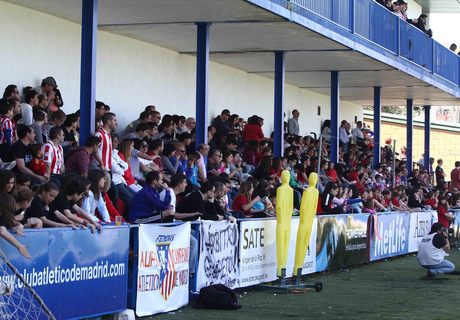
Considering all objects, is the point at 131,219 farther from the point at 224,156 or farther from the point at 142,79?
the point at 142,79

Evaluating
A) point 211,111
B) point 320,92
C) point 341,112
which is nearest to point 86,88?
point 211,111

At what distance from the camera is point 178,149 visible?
1922 centimetres

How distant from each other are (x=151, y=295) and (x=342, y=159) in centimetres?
1878

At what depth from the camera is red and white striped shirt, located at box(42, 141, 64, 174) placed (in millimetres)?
14523

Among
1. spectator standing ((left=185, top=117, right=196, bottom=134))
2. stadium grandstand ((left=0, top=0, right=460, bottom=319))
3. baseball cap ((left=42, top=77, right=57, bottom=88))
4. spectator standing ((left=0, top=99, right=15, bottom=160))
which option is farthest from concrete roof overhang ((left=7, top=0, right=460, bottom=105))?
spectator standing ((left=0, top=99, right=15, bottom=160))

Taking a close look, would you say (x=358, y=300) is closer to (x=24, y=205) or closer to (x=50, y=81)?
(x=50, y=81)

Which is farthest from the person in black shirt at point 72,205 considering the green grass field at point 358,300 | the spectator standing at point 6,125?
the spectator standing at point 6,125

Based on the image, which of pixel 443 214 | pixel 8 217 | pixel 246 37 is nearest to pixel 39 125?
pixel 8 217

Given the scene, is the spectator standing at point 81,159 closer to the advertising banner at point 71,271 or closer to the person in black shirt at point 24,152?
the person in black shirt at point 24,152

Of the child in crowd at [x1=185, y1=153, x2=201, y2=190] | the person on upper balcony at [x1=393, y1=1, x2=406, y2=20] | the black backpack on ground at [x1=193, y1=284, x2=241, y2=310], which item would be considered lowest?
the black backpack on ground at [x1=193, y1=284, x2=241, y2=310]

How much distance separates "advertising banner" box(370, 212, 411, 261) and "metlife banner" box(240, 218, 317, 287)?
6.08 m

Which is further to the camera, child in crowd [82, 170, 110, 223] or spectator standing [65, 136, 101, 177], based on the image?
spectator standing [65, 136, 101, 177]

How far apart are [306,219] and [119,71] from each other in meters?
5.93

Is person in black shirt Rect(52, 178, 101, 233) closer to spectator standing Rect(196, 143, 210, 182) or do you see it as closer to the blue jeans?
spectator standing Rect(196, 143, 210, 182)
